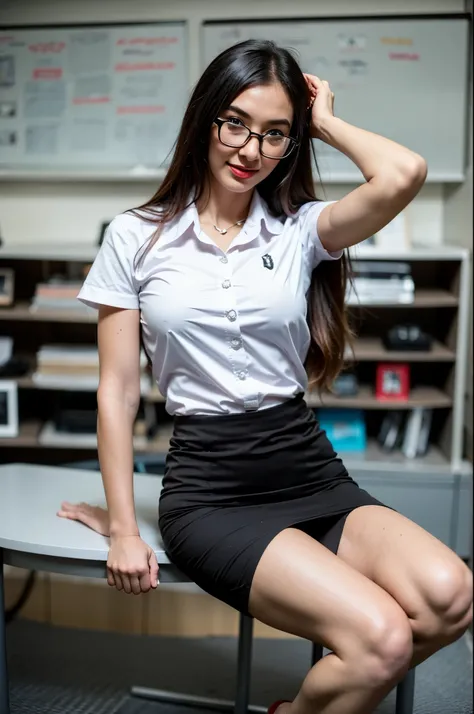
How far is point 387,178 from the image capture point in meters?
1.24

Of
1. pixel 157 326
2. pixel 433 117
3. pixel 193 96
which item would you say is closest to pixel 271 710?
pixel 157 326

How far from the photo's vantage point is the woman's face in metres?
1.24

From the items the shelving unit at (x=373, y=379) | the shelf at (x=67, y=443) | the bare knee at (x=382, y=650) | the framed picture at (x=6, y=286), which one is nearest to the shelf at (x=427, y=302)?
the shelving unit at (x=373, y=379)

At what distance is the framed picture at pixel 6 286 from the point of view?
2.62m

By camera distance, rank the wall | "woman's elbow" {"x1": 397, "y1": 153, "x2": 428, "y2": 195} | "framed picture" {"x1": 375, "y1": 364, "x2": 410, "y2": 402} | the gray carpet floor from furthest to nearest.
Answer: "framed picture" {"x1": 375, "y1": 364, "x2": 410, "y2": 402} → the wall → the gray carpet floor → "woman's elbow" {"x1": 397, "y1": 153, "x2": 428, "y2": 195}

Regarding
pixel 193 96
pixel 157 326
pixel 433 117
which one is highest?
pixel 433 117

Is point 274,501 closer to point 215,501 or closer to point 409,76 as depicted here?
point 215,501

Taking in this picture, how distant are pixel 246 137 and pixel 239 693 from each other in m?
1.10

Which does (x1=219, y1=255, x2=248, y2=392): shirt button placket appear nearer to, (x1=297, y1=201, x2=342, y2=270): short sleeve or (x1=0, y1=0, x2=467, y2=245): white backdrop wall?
(x1=297, y1=201, x2=342, y2=270): short sleeve

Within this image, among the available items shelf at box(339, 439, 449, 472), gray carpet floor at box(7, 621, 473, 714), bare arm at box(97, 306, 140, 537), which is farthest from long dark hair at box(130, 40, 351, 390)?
shelf at box(339, 439, 449, 472)

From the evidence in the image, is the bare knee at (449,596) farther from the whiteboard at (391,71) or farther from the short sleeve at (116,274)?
the whiteboard at (391,71)

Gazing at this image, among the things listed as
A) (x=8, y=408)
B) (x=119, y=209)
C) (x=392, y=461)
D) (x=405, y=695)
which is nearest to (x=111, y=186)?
(x=119, y=209)

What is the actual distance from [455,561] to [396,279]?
147 centimetres

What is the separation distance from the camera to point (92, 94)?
9.01 ft
